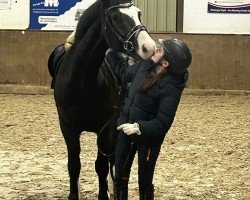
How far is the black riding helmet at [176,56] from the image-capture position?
353 centimetres

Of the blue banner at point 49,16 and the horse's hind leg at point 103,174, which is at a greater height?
the blue banner at point 49,16

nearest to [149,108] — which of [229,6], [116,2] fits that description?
[116,2]

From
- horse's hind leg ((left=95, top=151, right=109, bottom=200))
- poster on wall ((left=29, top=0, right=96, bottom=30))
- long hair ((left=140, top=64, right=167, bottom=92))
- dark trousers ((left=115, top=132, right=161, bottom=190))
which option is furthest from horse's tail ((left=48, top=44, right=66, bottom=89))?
poster on wall ((left=29, top=0, right=96, bottom=30))

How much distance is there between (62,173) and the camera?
588cm

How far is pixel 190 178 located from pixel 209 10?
7738mm

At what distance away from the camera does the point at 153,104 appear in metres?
3.64

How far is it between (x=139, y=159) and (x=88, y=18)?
1.19 meters

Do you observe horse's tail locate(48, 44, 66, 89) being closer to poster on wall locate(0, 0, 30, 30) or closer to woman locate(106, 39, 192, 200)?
woman locate(106, 39, 192, 200)

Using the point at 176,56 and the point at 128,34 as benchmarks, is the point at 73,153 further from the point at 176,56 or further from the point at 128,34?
the point at 176,56

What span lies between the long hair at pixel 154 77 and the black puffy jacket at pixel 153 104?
21mm

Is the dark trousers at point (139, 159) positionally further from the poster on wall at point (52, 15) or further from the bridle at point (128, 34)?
the poster on wall at point (52, 15)

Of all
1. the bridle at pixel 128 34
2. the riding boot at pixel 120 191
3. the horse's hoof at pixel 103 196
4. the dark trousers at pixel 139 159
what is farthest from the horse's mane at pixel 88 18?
the horse's hoof at pixel 103 196

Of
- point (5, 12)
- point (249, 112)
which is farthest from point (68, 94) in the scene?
point (5, 12)

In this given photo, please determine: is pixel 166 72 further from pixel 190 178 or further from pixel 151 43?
pixel 190 178
